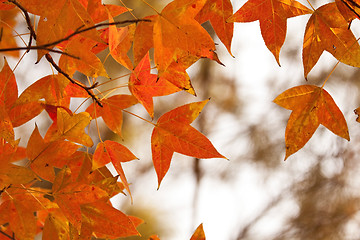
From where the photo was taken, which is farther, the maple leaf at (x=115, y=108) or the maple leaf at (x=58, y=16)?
the maple leaf at (x=115, y=108)

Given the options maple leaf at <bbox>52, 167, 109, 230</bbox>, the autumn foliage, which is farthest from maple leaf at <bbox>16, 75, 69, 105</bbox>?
maple leaf at <bbox>52, 167, 109, 230</bbox>

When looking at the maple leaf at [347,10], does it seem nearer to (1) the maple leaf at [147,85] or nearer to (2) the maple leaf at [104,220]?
(1) the maple leaf at [147,85]

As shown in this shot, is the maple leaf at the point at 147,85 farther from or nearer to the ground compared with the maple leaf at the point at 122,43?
nearer to the ground

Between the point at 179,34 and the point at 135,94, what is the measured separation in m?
0.13

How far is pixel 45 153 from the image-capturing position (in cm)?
53

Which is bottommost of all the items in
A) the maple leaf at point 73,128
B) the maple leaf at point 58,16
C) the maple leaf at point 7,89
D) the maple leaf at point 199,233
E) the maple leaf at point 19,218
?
the maple leaf at point 199,233

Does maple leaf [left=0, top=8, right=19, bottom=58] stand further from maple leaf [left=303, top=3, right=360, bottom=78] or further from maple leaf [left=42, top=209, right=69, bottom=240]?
maple leaf [left=303, top=3, right=360, bottom=78]

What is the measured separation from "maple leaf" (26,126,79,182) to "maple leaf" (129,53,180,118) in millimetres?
116

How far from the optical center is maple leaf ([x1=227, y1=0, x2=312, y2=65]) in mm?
490

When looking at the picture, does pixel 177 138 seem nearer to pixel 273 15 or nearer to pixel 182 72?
pixel 182 72

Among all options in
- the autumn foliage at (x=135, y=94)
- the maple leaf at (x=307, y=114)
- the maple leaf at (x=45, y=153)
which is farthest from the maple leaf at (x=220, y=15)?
the maple leaf at (x=45, y=153)

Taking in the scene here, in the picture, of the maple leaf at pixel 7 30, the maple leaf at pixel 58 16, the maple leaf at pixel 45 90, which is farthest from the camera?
the maple leaf at pixel 7 30

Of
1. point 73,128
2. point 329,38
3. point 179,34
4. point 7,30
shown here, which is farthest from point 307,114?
point 7,30

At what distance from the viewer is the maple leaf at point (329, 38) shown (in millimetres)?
493
